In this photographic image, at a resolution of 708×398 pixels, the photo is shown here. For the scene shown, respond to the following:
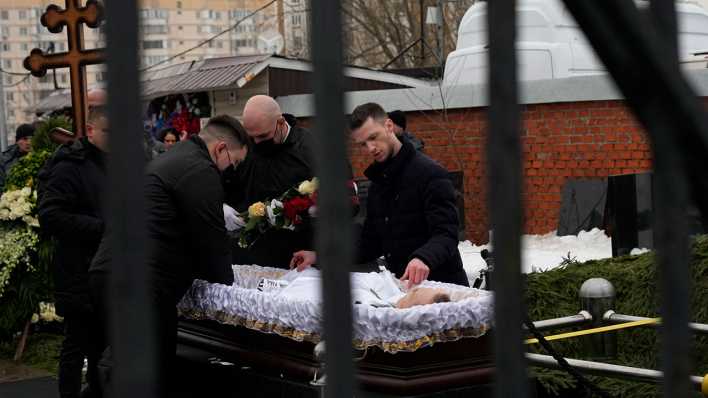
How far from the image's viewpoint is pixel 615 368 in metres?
4.50

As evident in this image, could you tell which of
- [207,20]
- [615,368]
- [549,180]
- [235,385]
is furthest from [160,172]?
[207,20]

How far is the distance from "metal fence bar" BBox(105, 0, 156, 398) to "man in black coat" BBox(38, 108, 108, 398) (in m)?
5.33

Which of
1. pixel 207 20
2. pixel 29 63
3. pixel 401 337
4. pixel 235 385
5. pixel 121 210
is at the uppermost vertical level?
pixel 207 20

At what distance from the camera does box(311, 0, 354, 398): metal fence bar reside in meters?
0.99

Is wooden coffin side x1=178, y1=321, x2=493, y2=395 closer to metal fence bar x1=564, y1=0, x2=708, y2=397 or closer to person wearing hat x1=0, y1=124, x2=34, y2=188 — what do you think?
metal fence bar x1=564, y1=0, x2=708, y2=397

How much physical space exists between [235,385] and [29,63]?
4.45 m

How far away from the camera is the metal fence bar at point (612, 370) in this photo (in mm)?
4254

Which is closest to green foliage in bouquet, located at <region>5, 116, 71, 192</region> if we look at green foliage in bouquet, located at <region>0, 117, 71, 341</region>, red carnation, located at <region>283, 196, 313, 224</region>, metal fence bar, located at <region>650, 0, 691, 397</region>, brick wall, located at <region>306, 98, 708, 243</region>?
green foliage in bouquet, located at <region>0, 117, 71, 341</region>

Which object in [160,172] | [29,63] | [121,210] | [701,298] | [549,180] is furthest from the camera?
[549,180]

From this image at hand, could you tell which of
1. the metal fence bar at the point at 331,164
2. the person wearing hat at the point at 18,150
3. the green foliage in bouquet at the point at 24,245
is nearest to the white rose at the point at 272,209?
the green foliage in bouquet at the point at 24,245

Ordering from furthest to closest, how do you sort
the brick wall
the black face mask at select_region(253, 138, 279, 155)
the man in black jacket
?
the brick wall, the black face mask at select_region(253, 138, 279, 155), the man in black jacket

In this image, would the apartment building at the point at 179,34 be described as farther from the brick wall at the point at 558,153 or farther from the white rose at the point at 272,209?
the white rose at the point at 272,209

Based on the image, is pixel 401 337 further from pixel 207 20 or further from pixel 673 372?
pixel 207 20

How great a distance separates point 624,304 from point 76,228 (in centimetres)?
305
